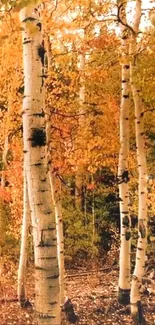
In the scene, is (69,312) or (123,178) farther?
(123,178)

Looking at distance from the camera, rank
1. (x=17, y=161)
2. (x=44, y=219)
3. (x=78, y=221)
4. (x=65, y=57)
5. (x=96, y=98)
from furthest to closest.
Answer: (x=96, y=98), (x=78, y=221), (x=17, y=161), (x=65, y=57), (x=44, y=219)

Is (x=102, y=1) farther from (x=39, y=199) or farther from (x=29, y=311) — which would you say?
(x=29, y=311)

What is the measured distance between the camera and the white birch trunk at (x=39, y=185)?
9.87 feet

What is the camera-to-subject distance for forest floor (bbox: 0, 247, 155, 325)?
8.52 m

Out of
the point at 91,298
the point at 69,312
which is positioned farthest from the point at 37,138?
the point at 91,298

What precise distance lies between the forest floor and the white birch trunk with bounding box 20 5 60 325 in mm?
5662

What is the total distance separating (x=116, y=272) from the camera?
12656 mm

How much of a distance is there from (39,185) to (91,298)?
24.2ft

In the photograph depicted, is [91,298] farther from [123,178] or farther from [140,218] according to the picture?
[123,178]

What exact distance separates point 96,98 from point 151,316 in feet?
26.3

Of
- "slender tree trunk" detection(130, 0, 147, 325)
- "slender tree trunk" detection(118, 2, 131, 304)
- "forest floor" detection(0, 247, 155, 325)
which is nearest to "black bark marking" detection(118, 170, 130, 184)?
"slender tree trunk" detection(118, 2, 131, 304)

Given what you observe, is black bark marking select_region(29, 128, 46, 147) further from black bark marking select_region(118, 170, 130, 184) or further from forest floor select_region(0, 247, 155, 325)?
forest floor select_region(0, 247, 155, 325)

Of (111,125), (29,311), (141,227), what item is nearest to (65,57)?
(141,227)

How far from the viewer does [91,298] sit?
388 inches
